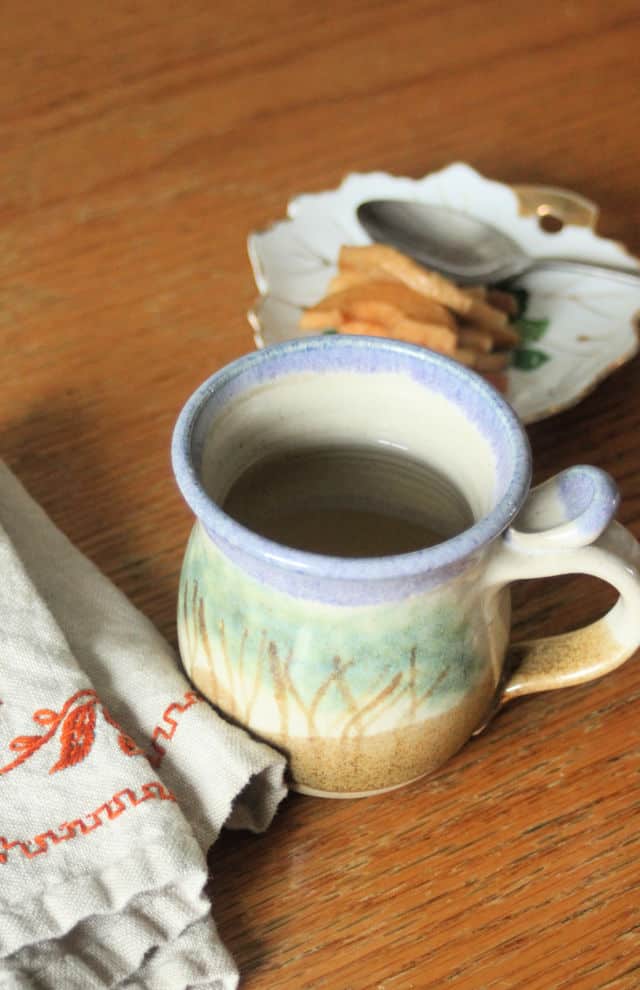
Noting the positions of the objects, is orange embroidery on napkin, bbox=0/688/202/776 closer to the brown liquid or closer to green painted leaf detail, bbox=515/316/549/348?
the brown liquid

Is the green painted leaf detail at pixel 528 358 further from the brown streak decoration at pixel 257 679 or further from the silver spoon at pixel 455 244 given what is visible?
the brown streak decoration at pixel 257 679

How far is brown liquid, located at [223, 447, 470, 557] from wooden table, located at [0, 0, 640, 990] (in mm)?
97

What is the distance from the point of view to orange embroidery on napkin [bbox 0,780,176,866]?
441mm

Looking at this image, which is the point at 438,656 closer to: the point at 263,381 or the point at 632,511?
the point at 263,381

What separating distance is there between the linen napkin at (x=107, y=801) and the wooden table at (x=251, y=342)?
0.03 metres

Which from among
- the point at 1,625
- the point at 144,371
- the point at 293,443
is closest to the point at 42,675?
the point at 1,625

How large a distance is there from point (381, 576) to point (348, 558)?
18 mm

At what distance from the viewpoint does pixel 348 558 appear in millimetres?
422

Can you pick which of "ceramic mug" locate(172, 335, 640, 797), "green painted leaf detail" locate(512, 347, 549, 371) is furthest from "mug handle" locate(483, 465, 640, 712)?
"green painted leaf detail" locate(512, 347, 549, 371)

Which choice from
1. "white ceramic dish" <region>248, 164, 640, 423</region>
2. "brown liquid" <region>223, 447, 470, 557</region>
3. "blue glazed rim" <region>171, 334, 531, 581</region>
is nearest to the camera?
"blue glazed rim" <region>171, 334, 531, 581</region>

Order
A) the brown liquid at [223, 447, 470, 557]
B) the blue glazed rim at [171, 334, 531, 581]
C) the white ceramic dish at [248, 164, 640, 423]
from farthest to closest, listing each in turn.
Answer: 1. the white ceramic dish at [248, 164, 640, 423]
2. the brown liquid at [223, 447, 470, 557]
3. the blue glazed rim at [171, 334, 531, 581]

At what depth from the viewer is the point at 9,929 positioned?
0.42 metres

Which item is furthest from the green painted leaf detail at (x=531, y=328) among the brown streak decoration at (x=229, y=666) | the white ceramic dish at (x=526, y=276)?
the brown streak decoration at (x=229, y=666)

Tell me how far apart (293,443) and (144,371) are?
0.75ft
